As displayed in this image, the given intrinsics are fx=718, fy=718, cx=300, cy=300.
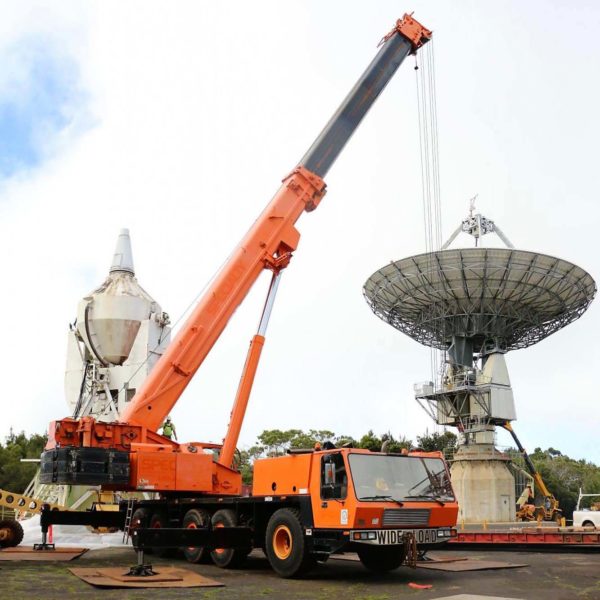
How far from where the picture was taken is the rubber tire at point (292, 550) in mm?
12594

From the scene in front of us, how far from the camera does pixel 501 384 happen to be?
43531 mm

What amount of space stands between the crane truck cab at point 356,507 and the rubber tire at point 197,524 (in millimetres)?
1652

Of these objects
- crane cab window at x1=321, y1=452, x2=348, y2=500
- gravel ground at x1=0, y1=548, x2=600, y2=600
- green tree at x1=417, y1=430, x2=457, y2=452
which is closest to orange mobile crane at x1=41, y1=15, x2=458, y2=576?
crane cab window at x1=321, y1=452, x2=348, y2=500

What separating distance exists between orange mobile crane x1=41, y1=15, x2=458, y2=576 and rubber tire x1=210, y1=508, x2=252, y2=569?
28 millimetres

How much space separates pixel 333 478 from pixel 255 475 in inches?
103

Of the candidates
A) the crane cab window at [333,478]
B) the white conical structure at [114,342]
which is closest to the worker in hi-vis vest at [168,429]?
the crane cab window at [333,478]

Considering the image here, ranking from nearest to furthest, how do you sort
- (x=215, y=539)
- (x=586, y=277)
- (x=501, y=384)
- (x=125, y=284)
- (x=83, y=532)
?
(x=215, y=539), (x=83, y=532), (x=125, y=284), (x=586, y=277), (x=501, y=384)

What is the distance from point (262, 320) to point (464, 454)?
30489mm

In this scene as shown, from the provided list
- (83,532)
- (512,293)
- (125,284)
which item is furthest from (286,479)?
(512,293)

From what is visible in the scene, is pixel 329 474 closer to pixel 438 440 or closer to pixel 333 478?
pixel 333 478

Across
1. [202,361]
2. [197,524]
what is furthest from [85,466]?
[202,361]

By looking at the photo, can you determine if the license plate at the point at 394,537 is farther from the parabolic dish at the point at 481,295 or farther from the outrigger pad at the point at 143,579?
the parabolic dish at the point at 481,295

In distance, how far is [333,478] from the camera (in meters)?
12.5

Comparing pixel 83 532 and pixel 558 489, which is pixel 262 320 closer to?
pixel 83 532
